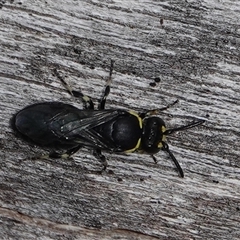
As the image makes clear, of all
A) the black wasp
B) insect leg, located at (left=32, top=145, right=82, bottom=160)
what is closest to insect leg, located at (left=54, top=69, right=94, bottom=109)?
the black wasp

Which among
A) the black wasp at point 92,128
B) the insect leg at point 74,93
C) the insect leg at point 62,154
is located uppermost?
the insect leg at point 74,93

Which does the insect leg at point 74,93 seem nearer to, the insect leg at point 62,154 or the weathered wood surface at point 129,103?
the weathered wood surface at point 129,103

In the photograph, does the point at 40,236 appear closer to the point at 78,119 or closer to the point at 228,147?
the point at 78,119

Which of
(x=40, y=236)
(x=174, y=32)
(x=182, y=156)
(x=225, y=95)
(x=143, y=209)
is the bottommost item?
(x=40, y=236)

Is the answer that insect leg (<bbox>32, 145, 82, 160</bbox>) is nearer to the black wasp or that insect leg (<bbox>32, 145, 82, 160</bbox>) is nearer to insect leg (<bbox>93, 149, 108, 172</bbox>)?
the black wasp

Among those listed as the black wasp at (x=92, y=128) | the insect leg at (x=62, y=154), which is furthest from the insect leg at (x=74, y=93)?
the insect leg at (x=62, y=154)

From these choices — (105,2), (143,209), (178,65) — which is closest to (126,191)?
(143,209)

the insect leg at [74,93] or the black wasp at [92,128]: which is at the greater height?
the insect leg at [74,93]
